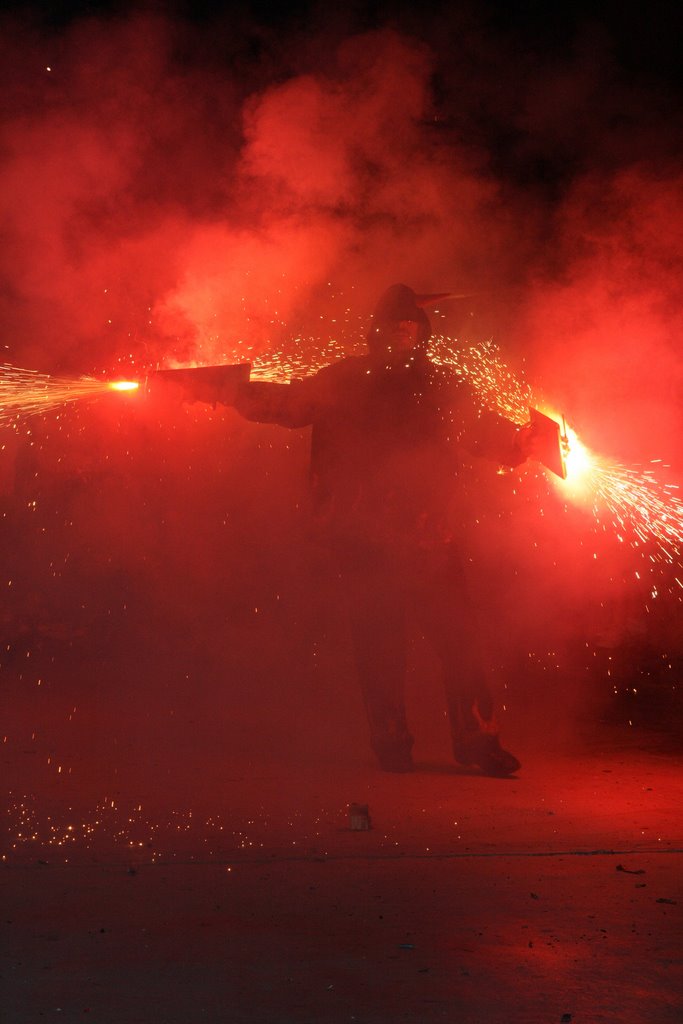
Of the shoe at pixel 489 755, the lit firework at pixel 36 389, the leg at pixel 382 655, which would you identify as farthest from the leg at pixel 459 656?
the lit firework at pixel 36 389

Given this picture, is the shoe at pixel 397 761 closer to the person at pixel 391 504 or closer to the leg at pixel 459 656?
the person at pixel 391 504

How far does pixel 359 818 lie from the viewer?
14.2 feet

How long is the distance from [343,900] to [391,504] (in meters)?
2.58

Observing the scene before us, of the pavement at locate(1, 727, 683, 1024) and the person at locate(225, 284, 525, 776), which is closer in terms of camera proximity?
the pavement at locate(1, 727, 683, 1024)

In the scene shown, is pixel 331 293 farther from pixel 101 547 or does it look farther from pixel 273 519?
pixel 101 547

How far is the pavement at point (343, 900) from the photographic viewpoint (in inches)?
103

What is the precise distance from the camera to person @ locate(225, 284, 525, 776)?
5.60 meters

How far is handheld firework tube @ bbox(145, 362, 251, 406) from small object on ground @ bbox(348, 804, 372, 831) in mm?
2197

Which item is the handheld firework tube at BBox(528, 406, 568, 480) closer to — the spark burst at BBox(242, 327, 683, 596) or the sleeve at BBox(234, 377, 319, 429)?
the sleeve at BBox(234, 377, 319, 429)

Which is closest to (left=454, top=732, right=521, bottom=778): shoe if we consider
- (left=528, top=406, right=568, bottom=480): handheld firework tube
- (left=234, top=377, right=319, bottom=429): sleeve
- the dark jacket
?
the dark jacket

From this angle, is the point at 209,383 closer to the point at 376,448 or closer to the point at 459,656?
the point at 376,448

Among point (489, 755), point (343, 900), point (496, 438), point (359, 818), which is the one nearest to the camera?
point (343, 900)

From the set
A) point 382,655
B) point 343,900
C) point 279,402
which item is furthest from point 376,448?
point 343,900

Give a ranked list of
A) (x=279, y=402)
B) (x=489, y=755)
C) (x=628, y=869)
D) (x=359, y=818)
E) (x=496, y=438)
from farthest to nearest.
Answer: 1. (x=496, y=438)
2. (x=279, y=402)
3. (x=489, y=755)
4. (x=359, y=818)
5. (x=628, y=869)
